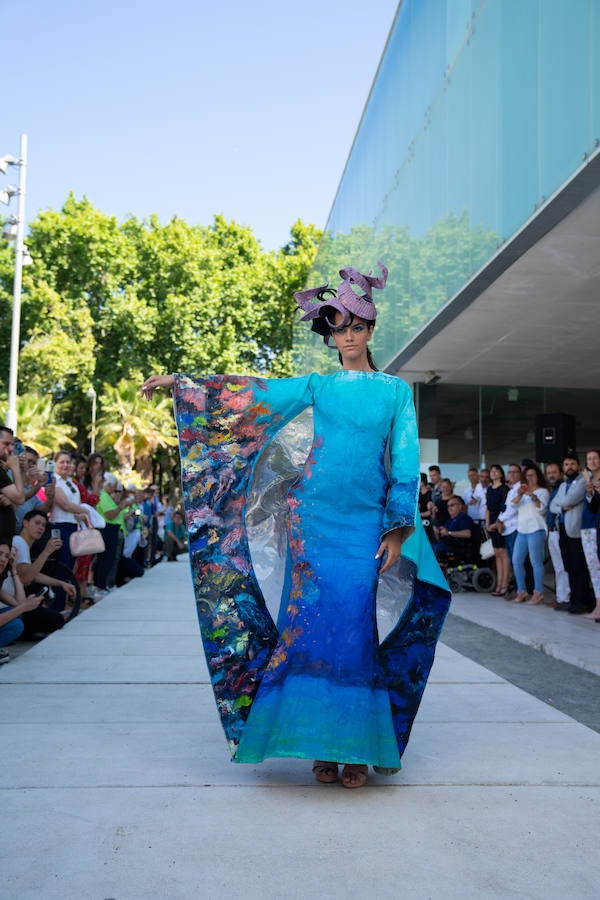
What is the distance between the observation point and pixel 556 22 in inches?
303

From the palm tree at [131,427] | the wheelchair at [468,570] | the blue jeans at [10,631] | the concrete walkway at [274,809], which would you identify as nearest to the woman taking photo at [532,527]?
Answer: the wheelchair at [468,570]

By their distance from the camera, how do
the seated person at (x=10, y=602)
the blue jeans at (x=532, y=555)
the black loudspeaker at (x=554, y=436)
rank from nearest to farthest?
the seated person at (x=10, y=602), the blue jeans at (x=532, y=555), the black loudspeaker at (x=554, y=436)

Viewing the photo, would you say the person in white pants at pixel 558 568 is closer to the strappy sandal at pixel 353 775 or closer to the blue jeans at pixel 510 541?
the blue jeans at pixel 510 541

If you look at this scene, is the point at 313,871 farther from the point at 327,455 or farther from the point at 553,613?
the point at 553,613

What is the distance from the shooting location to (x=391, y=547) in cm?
327

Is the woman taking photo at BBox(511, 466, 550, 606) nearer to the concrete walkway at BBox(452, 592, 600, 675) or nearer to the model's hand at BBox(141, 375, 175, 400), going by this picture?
the concrete walkway at BBox(452, 592, 600, 675)

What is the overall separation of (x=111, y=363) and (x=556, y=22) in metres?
30.9

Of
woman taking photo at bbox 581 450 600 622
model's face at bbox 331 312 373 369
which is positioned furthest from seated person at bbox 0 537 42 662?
woman taking photo at bbox 581 450 600 622

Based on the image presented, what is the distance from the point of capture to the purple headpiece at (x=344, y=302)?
3510 millimetres

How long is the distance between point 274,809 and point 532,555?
24.7 feet

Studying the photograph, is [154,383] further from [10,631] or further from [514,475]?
[514,475]

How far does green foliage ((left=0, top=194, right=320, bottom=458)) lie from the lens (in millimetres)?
35031

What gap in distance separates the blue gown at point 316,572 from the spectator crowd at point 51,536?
263 cm

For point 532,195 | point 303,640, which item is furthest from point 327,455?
point 532,195
